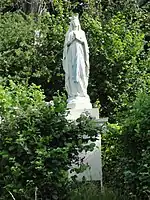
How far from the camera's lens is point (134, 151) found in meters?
6.85

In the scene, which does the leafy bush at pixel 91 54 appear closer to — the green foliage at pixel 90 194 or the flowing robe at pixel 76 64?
the flowing robe at pixel 76 64

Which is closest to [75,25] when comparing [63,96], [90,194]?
[63,96]

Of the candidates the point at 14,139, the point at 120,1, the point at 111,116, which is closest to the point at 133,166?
the point at 14,139

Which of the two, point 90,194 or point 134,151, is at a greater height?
point 134,151

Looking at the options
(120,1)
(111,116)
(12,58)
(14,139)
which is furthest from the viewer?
(120,1)

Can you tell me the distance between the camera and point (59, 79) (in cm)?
1381

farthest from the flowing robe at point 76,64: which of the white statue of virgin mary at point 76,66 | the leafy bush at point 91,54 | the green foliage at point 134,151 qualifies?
the leafy bush at point 91,54

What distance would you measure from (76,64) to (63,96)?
71.0 inches

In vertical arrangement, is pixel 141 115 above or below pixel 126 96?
below

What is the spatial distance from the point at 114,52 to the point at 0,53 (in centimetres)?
291

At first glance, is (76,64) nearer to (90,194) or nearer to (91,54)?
(90,194)

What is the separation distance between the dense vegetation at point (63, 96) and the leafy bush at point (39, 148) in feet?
0.04

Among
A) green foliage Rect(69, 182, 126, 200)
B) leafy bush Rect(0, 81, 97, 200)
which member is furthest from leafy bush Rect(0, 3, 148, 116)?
green foliage Rect(69, 182, 126, 200)

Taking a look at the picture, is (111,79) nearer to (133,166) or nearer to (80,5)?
(80,5)
